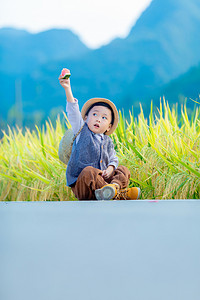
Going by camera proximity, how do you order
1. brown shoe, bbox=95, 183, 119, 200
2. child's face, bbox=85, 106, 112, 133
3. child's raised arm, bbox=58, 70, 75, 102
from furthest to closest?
child's face, bbox=85, 106, 112, 133, child's raised arm, bbox=58, 70, 75, 102, brown shoe, bbox=95, 183, 119, 200

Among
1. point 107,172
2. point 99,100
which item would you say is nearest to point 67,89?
point 99,100

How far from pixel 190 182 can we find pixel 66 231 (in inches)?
52.5

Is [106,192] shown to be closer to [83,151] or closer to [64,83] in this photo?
[83,151]

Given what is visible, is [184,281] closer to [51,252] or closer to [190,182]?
[51,252]

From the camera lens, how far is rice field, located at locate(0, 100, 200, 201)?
2.82 meters

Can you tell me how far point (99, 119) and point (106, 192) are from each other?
0.56m

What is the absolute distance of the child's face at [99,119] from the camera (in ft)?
9.12

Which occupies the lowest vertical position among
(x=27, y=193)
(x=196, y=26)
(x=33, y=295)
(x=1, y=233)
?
(x=33, y=295)

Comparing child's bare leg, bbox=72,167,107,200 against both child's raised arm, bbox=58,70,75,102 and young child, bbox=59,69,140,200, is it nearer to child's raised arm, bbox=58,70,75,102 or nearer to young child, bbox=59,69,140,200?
young child, bbox=59,69,140,200

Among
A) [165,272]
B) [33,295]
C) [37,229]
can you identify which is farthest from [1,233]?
[165,272]

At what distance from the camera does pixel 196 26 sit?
10.8m

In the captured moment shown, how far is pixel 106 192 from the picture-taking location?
2.53 m

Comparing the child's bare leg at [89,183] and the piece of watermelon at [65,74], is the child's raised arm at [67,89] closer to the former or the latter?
the piece of watermelon at [65,74]

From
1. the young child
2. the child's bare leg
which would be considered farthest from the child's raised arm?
the child's bare leg
